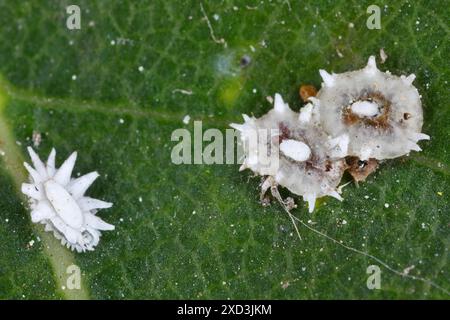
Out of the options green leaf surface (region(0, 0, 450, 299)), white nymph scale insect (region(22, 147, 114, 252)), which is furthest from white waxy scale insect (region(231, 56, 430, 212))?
white nymph scale insect (region(22, 147, 114, 252))

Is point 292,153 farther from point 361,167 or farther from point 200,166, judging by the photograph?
point 200,166

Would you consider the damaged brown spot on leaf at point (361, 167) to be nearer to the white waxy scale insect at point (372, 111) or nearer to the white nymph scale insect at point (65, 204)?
the white waxy scale insect at point (372, 111)

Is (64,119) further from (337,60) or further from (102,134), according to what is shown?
(337,60)

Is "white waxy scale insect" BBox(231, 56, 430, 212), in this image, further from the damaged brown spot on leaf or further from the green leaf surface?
the green leaf surface

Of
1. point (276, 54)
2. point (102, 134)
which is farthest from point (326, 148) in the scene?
point (102, 134)

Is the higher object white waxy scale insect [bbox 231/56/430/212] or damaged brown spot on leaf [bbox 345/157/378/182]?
white waxy scale insect [bbox 231/56/430/212]

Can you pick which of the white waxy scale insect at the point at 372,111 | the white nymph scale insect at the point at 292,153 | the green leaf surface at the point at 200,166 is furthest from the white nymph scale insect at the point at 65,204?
the white waxy scale insect at the point at 372,111
